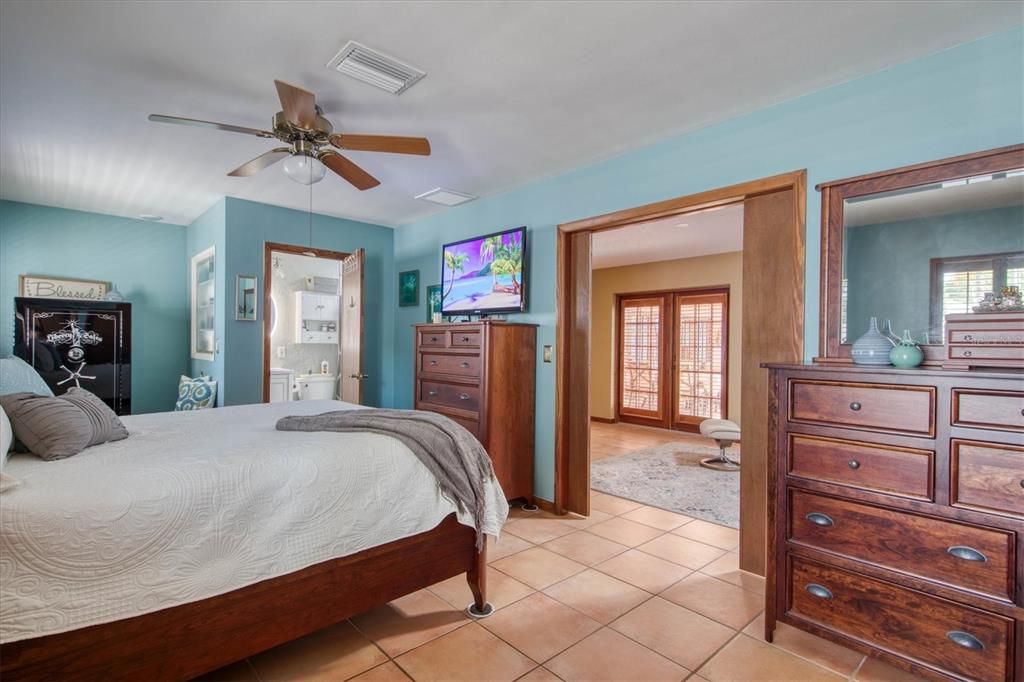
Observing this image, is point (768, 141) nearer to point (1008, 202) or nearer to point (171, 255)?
point (1008, 202)

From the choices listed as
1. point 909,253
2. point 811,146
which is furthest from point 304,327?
point 909,253

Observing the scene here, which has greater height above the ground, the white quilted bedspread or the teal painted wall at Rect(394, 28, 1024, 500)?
the teal painted wall at Rect(394, 28, 1024, 500)

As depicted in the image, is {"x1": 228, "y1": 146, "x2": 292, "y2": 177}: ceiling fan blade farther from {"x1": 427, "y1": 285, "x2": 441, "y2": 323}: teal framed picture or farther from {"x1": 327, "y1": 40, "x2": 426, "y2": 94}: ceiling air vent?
{"x1": 427, "y1": 285, "x2": 441, "y2": 323}: teal framed picture

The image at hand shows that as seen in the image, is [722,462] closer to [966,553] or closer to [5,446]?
[966,553]

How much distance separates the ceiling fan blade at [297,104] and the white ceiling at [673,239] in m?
2.67

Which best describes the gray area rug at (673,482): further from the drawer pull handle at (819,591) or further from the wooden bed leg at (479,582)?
the wooden bed leg at (479,582)

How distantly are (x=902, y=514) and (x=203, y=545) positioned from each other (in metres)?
2.39

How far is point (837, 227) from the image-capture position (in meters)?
2.36

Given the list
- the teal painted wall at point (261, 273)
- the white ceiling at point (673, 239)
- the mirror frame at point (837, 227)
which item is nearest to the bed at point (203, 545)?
the mirror frame at point (837, 227)

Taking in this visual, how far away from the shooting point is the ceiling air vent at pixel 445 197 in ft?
13.6

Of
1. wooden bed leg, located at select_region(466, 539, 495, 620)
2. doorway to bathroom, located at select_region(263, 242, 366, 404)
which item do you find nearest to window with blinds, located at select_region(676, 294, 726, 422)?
doorway to bathroom, located at select_region(263, 242, 366, 404)

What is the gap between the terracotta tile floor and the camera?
1.87m

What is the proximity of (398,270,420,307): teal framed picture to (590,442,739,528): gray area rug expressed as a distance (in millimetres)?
2557

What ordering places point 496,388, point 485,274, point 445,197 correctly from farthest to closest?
point 445,197, point 485,274, point 496,388
